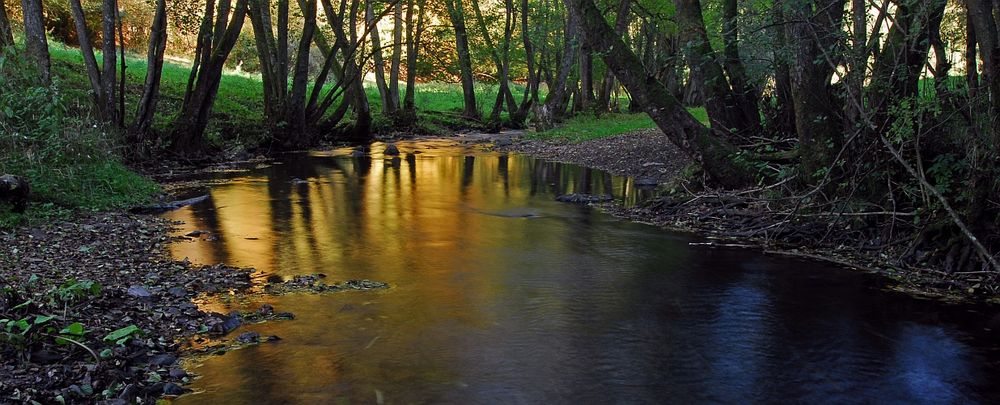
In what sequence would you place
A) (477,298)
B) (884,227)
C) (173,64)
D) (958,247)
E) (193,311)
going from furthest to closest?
(173,64) < (884,227) < (958,247) < (477,298) < (193,311)

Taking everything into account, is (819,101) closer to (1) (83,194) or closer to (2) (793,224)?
(2) (793,224)

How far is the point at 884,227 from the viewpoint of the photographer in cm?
1041

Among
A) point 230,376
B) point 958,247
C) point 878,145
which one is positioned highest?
point 878,145

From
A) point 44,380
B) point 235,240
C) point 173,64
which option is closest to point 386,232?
point 235,240

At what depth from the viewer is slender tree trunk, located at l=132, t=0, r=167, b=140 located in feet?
65.1

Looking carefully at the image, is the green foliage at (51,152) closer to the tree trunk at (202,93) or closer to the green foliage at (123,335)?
the green foliage at (123,335)

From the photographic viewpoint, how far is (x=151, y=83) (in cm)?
1978

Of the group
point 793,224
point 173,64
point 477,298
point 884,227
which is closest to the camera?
point 477,298

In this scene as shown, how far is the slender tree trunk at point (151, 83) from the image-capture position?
19828 millimetres

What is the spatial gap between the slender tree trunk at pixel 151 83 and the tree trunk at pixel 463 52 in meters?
15.2

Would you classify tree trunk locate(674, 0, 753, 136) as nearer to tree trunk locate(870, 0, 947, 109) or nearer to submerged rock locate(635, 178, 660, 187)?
submerged rock locate(635, 178, 660, 187)

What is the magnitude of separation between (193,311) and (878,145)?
8.29 metres

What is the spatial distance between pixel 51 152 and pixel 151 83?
7559 millimetres

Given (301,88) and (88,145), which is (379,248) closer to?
(88,145)
